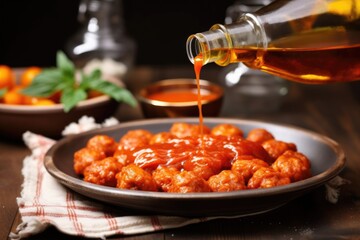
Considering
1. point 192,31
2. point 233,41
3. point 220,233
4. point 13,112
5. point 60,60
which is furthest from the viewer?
point 192,31

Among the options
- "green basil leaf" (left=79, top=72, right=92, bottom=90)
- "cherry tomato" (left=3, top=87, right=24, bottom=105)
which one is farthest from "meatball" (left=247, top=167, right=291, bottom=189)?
"cherry tomato" (left=3, top=87, right=24, bottom=105)

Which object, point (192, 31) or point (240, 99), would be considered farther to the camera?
point (192, 31)

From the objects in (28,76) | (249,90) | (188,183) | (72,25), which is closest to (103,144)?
(188,183)

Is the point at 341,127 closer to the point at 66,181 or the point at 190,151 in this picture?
the point at 190,151

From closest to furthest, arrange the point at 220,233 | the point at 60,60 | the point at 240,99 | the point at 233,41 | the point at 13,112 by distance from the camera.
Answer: the point at 220,233 < the point at 233,41 < the point at 13,112 < the point at 60,60 < the point at 240,99

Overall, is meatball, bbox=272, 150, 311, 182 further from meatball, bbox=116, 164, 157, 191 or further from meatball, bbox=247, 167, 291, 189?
meatball, bbox=116, 164, 157, 191

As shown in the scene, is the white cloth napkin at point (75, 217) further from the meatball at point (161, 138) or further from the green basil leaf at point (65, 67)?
the green basil leaf at point (65, 67)

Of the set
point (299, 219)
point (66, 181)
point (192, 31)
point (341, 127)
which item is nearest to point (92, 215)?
point (66, 181)
